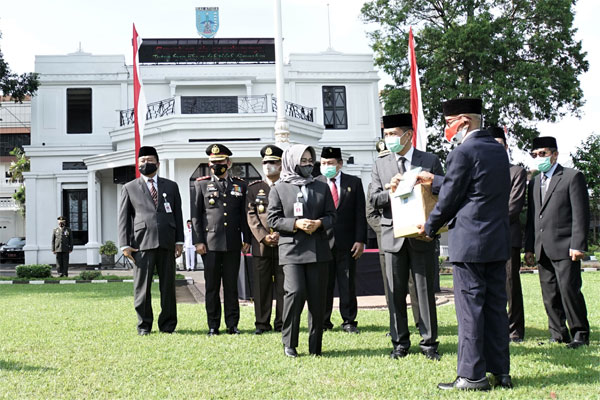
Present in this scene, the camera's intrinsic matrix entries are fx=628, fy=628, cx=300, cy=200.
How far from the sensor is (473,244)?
4.75 meters

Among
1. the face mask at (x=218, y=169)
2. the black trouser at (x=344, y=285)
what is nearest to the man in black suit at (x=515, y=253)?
the black trouser at (x=344, y=285)

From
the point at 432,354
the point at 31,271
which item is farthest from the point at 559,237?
the point at 31,271

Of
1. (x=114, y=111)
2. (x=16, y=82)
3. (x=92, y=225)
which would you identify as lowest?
(x=92, y=225)

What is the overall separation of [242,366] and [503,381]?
7.08ft

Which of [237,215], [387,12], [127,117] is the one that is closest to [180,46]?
[127,117]

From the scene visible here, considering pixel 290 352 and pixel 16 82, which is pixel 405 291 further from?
pixel 16 82

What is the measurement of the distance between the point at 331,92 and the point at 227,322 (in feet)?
77.9

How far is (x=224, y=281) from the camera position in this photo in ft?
25.1

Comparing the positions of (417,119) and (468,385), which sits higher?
(417,119)

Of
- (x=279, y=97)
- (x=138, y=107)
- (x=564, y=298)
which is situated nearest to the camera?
(x=564, y=298)

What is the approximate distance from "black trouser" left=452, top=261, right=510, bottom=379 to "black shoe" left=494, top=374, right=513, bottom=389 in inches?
1.4

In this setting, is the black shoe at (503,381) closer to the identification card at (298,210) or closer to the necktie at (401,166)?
the necktie at (401,166)

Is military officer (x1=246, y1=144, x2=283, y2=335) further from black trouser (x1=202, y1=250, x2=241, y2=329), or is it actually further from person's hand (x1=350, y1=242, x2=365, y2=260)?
person's hand (x1=350, y1=242, x2=365, y2=260)

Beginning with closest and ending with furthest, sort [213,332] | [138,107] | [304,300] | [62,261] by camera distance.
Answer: [304,300]
[213,332]
[138,107]
[62,261]
